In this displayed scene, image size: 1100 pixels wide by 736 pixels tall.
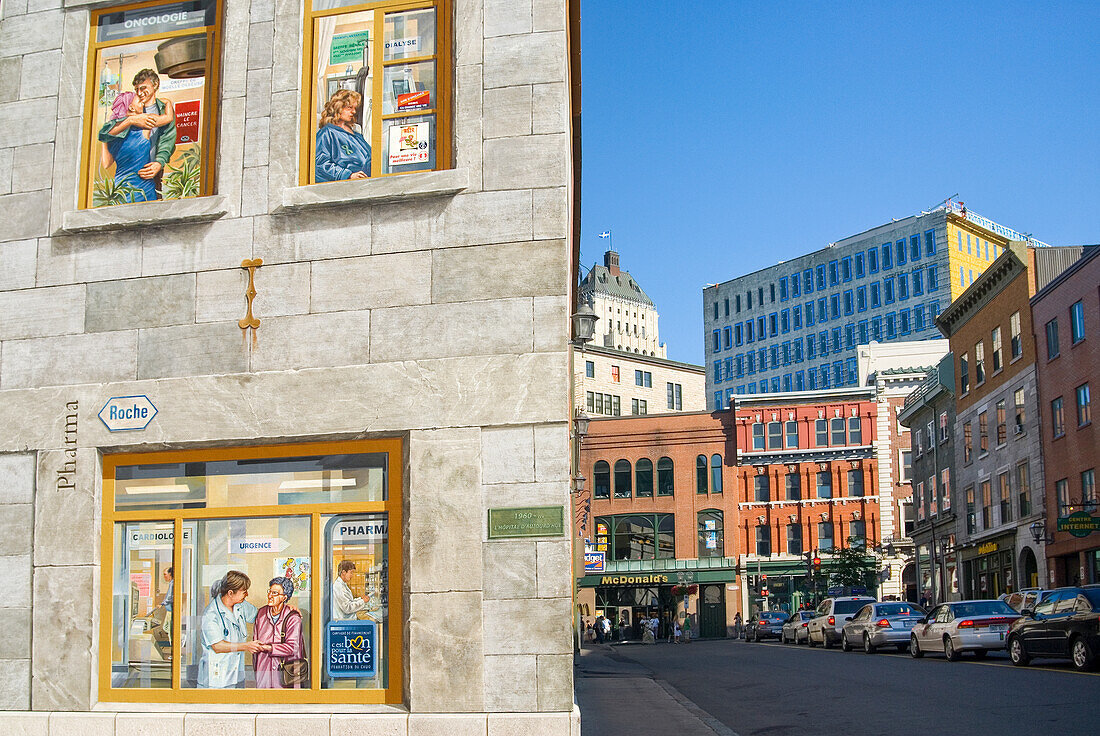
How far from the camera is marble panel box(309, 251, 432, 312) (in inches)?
414

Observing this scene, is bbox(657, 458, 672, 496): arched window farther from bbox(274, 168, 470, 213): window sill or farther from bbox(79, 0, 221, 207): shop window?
bbox(274, 168, 470, 213): window sill

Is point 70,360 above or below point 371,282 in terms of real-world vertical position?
below

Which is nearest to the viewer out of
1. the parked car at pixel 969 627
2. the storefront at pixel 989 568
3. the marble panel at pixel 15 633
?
the marble panel at pixel 15 633

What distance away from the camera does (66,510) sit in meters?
10.8

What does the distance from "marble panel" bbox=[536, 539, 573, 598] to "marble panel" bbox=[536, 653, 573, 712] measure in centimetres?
52

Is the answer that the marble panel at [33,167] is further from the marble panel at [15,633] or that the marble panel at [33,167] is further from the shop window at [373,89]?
the marble panel at [15,633]

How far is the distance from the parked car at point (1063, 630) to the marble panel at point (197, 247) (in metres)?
16.5

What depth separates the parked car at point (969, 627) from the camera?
27.4m

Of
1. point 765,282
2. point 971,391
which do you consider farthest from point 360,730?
point 765,282

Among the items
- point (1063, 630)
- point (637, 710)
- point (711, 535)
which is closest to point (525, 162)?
point (637, 710)

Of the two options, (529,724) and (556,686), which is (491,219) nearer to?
(556,686)

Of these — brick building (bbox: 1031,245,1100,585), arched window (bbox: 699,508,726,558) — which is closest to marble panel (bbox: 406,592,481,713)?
brick building (bbox: 1031,245,1100,585)

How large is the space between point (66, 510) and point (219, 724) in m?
2.42

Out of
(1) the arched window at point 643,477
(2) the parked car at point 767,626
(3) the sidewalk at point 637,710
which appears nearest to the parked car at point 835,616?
(2) the parked car at point 767,626
